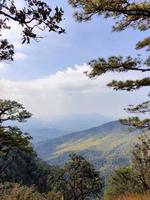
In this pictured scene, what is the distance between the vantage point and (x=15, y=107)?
3691 centimetres

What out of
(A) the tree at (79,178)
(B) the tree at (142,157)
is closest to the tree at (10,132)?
(B) the tree at (142,157)

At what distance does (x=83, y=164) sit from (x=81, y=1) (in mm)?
46757

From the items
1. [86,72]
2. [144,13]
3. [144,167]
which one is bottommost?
[144,167]

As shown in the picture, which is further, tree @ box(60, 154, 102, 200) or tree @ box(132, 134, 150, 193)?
tree @ box(60, 154, 102, 200)

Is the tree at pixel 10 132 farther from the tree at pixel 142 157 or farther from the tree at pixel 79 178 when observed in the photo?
the tree at pixel 79 178

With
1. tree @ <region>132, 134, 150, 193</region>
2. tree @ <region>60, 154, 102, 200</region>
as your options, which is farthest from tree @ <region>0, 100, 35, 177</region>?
tree @ <region>60, 154, 102, 200</region>

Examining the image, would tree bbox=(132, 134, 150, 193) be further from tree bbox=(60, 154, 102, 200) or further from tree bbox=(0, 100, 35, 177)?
tree bbox=(60, 154, 102, 200)

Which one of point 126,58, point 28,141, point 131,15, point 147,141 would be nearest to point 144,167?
point 147,141

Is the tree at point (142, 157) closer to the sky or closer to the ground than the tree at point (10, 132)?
closer to the ground

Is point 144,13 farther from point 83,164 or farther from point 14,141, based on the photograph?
point 83,164

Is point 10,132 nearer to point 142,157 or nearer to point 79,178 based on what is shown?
point 142,157

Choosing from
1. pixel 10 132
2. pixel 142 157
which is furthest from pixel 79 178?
pixel 10 132

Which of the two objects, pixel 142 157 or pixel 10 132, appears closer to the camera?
pixel 10 132

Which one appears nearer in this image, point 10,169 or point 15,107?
point 15,107
